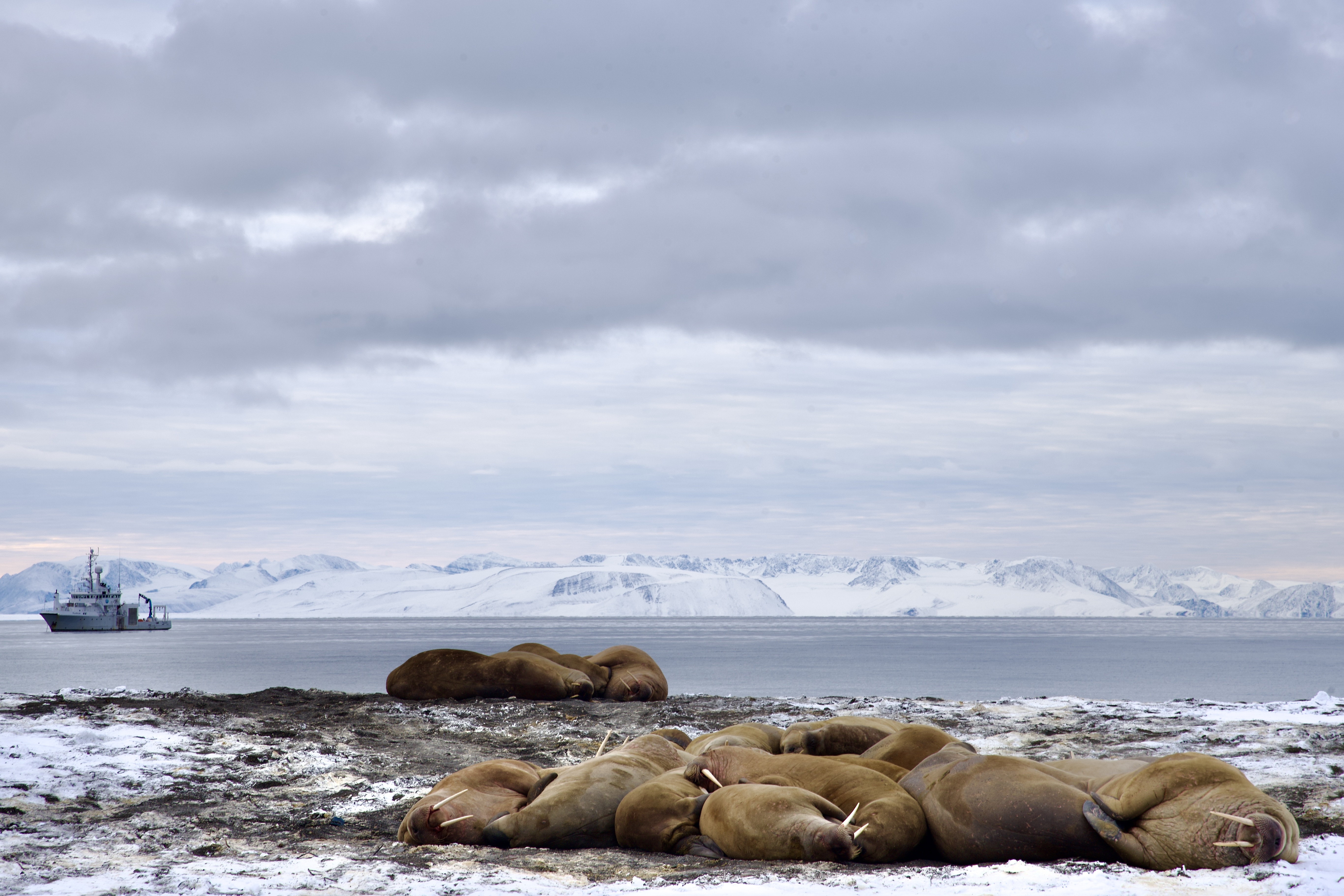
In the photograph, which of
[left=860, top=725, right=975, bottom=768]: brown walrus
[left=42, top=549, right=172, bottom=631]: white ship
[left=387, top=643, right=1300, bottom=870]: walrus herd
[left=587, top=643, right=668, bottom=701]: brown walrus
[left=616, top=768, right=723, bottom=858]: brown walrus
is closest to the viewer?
[left=387, top=643, right=1300, bottom=870]: walrus herd

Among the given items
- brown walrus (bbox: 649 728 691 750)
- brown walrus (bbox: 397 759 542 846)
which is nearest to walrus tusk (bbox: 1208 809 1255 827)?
brown walrus (bbox: 397 759 542 846)

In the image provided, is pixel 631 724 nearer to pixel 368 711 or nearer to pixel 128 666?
pixel 368 711

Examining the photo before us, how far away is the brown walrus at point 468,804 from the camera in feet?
24.6

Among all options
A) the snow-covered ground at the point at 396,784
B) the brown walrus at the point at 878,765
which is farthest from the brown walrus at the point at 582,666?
the brown walrus at the point at 878,765

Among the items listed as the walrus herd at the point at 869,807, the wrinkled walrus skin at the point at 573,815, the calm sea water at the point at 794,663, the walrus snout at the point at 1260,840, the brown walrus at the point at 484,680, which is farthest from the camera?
the calm sea water at the point at 794,663

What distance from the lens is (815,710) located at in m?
14.9

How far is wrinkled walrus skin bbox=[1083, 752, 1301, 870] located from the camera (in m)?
5.84

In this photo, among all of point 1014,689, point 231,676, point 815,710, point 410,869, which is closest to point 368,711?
point 815,710

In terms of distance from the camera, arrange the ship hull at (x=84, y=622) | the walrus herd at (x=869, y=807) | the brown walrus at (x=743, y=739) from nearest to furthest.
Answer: the walrus herd at (x=869, y=807), the brown walrus at (x=743, y=739), the ship hull at (x=84, y=622)

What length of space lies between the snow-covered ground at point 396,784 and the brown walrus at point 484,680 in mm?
529

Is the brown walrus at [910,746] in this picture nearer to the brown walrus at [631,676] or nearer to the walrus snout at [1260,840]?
the walrus snout at [1260,840]

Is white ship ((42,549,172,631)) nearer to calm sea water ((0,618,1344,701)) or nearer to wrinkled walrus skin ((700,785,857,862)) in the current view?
calm sea water ((0,618,1344,701))

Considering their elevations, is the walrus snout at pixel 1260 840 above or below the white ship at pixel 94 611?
above

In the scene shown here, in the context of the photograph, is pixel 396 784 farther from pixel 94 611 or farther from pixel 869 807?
pixel 94 611
